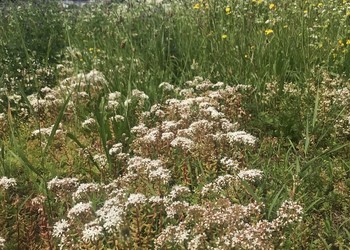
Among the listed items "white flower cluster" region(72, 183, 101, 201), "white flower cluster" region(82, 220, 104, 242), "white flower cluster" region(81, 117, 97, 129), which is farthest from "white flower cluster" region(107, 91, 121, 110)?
"white flower cluster" region(82, 220, 104, 242)

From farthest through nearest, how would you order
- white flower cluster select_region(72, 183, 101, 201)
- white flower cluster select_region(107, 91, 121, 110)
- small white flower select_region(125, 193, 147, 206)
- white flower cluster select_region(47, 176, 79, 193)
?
white flower cluster select_region(107, 91, 121, 110) < white flower cluster select_region(47, 176, 79, 193) < white flower cluster select_region(72, 183, 101, 201) < small white flower select_region(125, 193, 147, 206)

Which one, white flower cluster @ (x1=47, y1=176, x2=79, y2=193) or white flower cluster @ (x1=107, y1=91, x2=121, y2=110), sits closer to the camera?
white flower cluster @ (x1=47, y1=176, x2=79, y2=193)

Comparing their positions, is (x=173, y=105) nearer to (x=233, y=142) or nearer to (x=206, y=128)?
(x=206, y=128)

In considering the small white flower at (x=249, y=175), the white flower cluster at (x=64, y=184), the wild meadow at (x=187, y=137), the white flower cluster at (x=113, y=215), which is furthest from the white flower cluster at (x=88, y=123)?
the small white flower at (x=249, y=175)

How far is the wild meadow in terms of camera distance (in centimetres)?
308

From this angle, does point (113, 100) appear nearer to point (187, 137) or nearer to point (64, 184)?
point (187, 137)

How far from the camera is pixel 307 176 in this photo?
12.4 ft

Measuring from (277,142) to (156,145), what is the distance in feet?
4.02

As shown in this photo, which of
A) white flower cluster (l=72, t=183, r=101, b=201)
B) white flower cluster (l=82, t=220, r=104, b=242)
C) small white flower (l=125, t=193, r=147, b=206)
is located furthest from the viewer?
white flower cluster (l=72, t=183, r=101, b=201)

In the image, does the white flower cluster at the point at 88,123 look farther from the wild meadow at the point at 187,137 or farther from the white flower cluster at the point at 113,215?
the white flower cluster at the point at 113,215

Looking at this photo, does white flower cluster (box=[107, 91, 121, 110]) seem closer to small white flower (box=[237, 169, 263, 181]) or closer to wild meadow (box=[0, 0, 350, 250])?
wild meadow (box=[0, 0, 350, 250])

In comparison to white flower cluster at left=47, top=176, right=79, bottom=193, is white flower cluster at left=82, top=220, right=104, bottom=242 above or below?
above

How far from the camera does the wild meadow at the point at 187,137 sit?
10.1 ft

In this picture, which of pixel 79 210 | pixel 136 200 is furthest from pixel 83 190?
pixel 136 200
